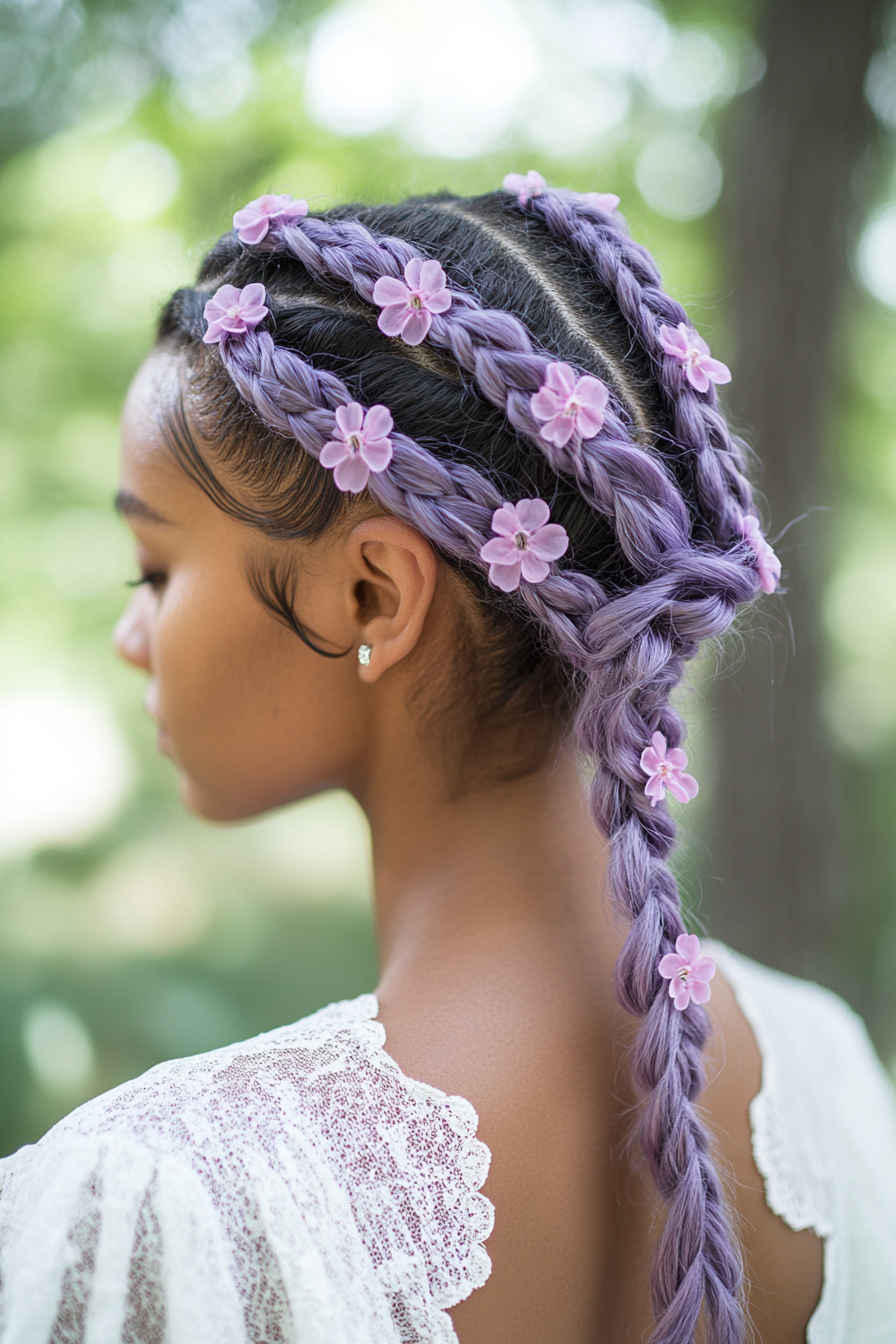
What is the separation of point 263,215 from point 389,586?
52 centimetres

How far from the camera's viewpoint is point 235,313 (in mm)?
1137

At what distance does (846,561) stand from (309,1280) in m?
5.09

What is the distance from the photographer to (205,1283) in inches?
32.6

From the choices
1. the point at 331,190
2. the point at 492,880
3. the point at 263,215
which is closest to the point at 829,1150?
the point at 492,880

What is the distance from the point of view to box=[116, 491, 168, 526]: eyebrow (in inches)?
49.7

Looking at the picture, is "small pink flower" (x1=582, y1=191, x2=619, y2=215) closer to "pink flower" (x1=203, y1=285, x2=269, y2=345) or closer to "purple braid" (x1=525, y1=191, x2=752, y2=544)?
"purple braid" (x1=525, y1=191, x2=752, y2=544)

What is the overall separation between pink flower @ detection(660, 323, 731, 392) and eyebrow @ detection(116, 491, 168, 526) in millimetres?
695

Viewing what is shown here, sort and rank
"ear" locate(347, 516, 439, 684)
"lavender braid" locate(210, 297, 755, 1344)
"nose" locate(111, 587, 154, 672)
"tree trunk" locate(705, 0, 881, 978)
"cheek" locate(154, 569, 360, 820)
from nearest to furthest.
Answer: "lavender braid" locate(210, 297, 755, 1344), "ear" locate(347, 516, 439, 684), "cheek" locate(154, 569, 360, 820), "nose" locate(111, 587, 154, 672), "tree trunk" locate(705, 0, 881, 978)

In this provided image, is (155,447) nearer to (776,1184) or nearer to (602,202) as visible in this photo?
(602,202)

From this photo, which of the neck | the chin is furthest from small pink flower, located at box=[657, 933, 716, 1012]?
the chin

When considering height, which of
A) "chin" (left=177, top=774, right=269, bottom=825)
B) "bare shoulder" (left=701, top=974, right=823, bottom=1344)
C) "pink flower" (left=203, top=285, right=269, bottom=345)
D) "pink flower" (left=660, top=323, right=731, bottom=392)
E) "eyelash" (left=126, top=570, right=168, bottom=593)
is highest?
"pink flower" (left=660, top=323, right=731, bottom=392)

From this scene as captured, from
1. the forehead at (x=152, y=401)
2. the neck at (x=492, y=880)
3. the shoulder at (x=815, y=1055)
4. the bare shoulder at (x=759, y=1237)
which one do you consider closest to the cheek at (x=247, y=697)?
the neck at (x=492, y=880)

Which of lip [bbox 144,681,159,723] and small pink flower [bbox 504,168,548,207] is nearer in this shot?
small pink flower [bbox 504,168,548,207]

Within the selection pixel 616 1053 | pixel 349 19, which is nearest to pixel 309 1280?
pixel 616 1053
